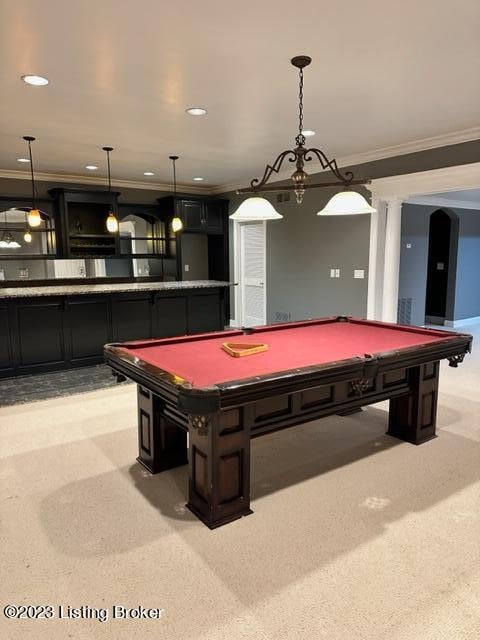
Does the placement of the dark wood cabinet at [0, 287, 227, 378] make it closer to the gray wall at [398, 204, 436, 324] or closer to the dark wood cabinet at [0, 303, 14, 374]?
the dark wood cabinet at [0, 303, 14, 374]

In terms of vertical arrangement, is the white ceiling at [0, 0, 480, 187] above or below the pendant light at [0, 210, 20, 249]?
above

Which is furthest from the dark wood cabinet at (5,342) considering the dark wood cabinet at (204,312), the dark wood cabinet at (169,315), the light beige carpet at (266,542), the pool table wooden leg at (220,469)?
the pool table wooden leg at (220,469)

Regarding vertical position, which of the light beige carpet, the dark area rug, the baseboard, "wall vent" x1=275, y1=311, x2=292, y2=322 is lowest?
the light beige carpet

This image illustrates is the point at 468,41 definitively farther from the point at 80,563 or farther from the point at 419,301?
the point at 419,301

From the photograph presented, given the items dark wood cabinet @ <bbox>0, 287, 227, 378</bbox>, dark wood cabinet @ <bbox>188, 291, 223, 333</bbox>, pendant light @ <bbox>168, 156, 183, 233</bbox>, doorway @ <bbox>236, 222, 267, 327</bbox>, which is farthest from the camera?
doorway @ <bbox>236, 222, 267, 327</bbox>

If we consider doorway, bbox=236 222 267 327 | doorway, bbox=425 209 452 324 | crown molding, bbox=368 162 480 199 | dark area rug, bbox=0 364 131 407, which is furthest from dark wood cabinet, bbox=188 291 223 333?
doorway, bbox=425 209 452 324

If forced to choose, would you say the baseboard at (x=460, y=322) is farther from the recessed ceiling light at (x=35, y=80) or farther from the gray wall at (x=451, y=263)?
the recessed ceiling light at (x=35, y=80)

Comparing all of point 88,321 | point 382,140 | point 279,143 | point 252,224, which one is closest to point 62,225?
point 88,321

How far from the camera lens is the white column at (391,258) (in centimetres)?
562

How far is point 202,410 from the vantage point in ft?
6.66

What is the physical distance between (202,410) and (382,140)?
13.7ft

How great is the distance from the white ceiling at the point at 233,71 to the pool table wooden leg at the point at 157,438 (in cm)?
213

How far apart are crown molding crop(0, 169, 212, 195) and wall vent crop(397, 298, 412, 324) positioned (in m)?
4.11

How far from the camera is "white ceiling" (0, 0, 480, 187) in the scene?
2.34 metres
